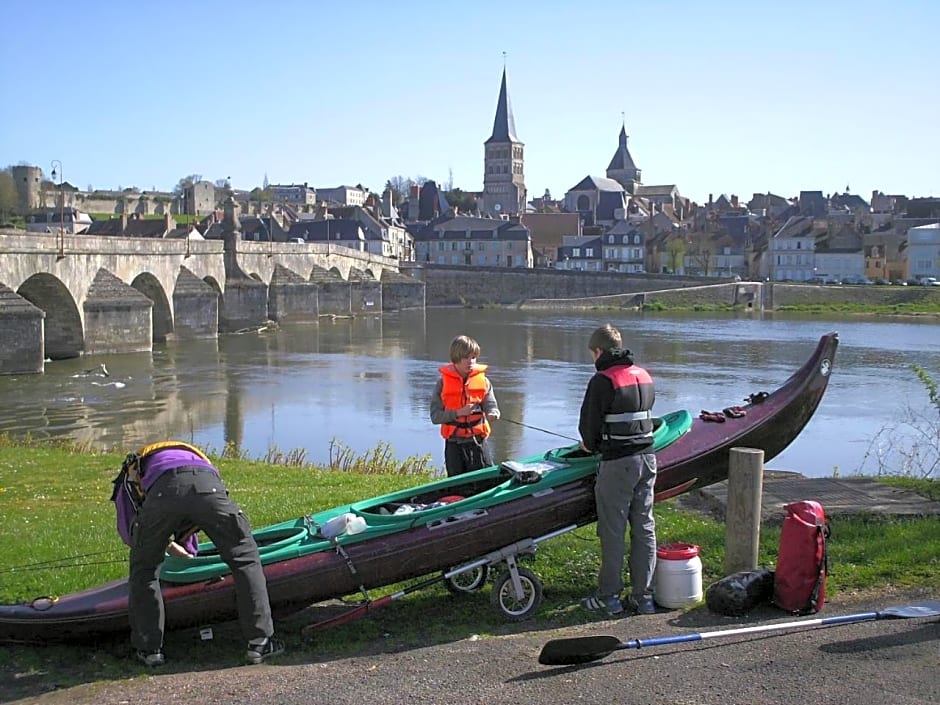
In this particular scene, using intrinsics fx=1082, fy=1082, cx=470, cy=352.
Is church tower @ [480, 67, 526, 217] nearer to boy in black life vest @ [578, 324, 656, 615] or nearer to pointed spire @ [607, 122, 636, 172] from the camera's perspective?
pointed spire @ [607, 122, 636, 172]

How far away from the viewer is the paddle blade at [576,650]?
4816mm

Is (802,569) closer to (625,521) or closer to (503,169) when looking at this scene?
(625,521)

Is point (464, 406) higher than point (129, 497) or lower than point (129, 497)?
higher

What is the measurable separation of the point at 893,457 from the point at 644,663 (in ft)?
39.6

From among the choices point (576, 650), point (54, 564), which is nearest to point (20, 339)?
point (54, 564)

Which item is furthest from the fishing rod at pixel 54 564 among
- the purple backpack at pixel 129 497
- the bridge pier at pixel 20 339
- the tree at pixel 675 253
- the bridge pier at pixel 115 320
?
the tree at pixel 675 253

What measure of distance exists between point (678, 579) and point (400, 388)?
66.0 feet

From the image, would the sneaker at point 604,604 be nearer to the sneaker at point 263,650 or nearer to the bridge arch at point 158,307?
the sneaker at point 263,650

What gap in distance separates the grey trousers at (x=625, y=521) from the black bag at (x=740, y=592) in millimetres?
352

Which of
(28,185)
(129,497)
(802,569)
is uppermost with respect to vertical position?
(28,185)

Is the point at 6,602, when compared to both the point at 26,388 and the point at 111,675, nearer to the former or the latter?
the point at 111,675

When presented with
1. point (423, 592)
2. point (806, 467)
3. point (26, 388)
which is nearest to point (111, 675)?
point (423, 592)

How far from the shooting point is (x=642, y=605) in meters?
5.72

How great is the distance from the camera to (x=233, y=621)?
5.80 meters
